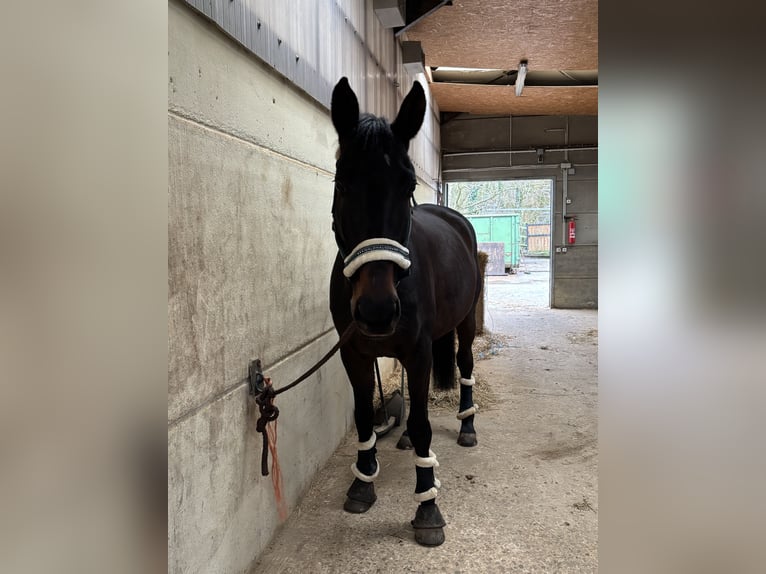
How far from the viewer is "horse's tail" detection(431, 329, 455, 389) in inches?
Result: 115

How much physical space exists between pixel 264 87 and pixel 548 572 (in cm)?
193

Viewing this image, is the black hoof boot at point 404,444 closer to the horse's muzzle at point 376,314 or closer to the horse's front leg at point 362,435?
the horse's front leg at point 362,435

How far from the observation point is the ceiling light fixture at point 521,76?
5.67m

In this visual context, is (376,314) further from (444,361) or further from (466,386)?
(444,361)

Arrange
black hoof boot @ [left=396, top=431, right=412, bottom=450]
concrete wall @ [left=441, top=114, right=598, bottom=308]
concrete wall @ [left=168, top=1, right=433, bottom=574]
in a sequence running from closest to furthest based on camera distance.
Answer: concrete wall @ [left=168, top=1, right=433, bottom=574]
black hoof boot @ [left=396, top=431, right=412, bottom=450]
concrete wall @ [left=441, top=114, right=598, bottom=308]

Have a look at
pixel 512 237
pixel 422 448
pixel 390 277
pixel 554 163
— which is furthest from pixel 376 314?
pixel 512 237

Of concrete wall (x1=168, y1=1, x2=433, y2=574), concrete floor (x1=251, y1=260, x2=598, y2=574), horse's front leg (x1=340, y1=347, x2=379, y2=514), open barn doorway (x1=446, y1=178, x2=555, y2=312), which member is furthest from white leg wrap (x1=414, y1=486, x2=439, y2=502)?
open barn doorway (x1=446, y1=178, x2=555, y2=312)

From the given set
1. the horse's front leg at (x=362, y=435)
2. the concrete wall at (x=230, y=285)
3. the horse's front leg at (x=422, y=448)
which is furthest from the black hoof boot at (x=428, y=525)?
the concrete wall at (x=230, y=285)

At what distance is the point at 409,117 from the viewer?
1513mm

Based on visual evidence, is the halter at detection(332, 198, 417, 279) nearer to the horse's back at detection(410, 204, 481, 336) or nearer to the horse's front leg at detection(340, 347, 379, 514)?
the horse's back at detection(410, 204, 481, 336)

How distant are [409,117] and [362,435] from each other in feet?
4.26

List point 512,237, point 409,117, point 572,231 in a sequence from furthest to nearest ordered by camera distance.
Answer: point 512,237, point 572,231, point 409,117

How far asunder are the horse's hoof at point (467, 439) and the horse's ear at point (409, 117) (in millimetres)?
1755

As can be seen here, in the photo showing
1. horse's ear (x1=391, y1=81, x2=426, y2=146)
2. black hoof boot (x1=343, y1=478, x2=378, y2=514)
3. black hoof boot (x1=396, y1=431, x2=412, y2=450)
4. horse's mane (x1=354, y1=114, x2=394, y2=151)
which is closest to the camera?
horse's mane (x1=354, y1=114, x2=394, y2=151)
